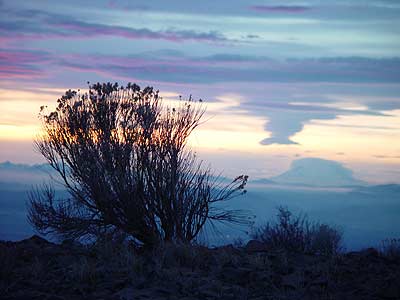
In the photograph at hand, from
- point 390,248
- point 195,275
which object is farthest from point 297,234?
point 195,275

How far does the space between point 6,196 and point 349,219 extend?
159 feet

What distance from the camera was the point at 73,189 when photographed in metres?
17.9

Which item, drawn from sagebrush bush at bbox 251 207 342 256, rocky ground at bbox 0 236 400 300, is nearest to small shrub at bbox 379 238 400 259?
rocky ground at bbox 0 236 400 300

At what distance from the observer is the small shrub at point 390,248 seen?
1483cm

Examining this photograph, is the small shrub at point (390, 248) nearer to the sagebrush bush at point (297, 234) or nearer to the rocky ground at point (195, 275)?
the rocky ground at point (195, 275)

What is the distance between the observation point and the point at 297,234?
19.3m

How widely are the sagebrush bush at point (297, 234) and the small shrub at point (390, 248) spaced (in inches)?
111

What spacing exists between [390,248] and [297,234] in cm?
437

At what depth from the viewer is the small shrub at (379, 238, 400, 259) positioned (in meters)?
14.8

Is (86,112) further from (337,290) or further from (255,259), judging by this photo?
(337,290)

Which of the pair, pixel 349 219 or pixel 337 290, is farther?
pixel 349 219

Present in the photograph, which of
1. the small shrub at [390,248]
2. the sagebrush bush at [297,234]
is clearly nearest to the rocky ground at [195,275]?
the small shrub at [390,248]

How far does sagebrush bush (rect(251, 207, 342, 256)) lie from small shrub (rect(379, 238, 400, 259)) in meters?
2.83

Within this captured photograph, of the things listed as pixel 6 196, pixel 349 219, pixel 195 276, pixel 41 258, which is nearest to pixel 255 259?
pixel 195 276
